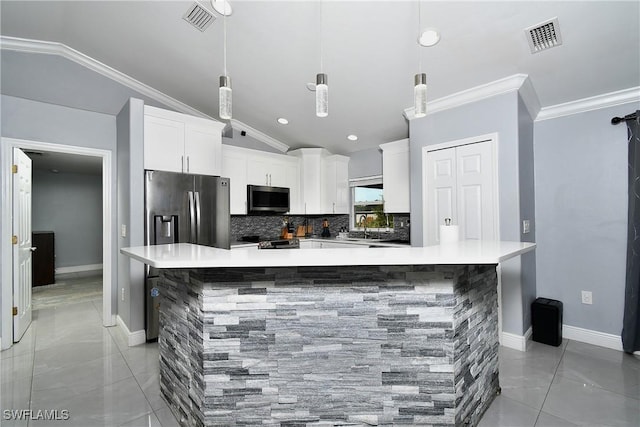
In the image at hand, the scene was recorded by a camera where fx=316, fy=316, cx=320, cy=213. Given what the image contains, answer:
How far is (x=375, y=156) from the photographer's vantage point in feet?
16.3

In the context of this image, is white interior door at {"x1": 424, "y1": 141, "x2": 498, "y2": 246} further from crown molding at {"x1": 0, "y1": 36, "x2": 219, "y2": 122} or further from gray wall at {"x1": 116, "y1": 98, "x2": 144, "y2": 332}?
crown molding at {"x1": 0, "y1": 36, "x2": 219, "y2": 122}

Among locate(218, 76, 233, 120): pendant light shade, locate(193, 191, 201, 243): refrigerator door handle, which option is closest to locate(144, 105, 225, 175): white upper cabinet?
locate(193, 191, 201, 243): refrigerator door handle

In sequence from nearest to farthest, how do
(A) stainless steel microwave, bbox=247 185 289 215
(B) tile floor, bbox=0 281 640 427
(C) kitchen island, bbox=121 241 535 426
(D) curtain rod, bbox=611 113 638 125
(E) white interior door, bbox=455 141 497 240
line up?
(C) kitchen island, bbox=121 241 535 426 → (B) tile floor, bbox=0 281 640 427 → (D) curtain rod, bbox=611 113 638 125 → (E) white interior door, bbox=455 141 497 240 → (A) stainless steel microwave, bbox=247 185 289 215

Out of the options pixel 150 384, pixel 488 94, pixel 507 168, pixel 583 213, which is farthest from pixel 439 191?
pixel 150 384

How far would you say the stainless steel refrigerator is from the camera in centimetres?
325

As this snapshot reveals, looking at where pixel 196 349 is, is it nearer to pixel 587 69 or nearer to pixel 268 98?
pixel 268 98

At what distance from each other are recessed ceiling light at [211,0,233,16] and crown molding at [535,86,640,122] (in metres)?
3.19

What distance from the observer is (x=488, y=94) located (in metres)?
3.01

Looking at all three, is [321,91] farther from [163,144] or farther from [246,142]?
[246,142]

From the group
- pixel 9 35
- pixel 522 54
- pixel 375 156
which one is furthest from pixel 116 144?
pixel 522 54

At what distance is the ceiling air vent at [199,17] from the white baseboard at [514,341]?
3.92m

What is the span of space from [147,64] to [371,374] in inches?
152

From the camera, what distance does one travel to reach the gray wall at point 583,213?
9.63 feet

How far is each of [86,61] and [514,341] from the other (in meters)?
5.42
